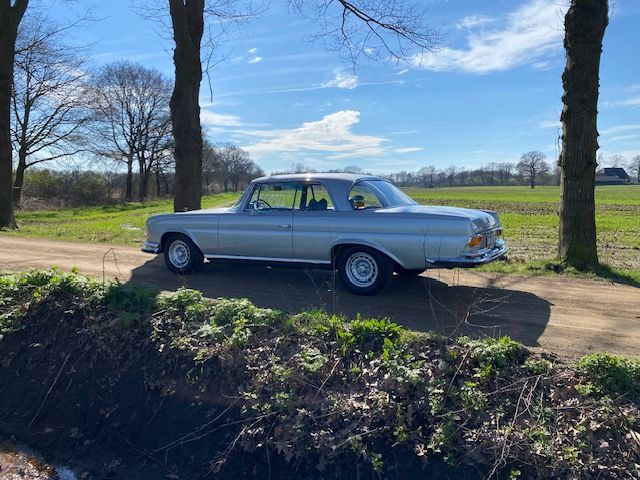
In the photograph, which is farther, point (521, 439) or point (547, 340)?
point (547, 340)

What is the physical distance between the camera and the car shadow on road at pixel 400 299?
18.2 feet

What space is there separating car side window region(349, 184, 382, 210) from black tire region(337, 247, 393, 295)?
647 mm

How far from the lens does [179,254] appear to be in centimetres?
856

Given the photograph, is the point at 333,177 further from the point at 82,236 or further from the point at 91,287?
the point at 82,236

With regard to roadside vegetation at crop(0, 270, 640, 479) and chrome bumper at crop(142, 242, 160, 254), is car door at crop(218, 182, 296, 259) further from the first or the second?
roadside vegetation at crop(0, 270, 640, 479)

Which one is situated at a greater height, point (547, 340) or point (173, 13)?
point (173, 13)

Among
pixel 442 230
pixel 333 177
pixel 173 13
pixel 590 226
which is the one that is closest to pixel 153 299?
pixel 333 177

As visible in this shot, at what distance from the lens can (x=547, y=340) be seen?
199 inches

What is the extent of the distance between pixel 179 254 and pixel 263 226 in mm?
1972

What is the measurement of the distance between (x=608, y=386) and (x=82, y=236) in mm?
14456

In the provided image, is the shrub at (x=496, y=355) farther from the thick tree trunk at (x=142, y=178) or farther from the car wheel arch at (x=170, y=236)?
the thick tree trunk at (x=142, y=178)

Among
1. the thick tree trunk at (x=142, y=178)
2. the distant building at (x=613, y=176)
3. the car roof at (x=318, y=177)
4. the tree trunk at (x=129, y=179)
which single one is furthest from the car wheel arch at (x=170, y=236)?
the distant building at (x=613, y=176)

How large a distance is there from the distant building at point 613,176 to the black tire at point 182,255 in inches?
4706

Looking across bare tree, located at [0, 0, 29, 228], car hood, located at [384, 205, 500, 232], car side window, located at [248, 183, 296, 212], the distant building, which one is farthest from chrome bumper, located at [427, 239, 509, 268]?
the distant building
